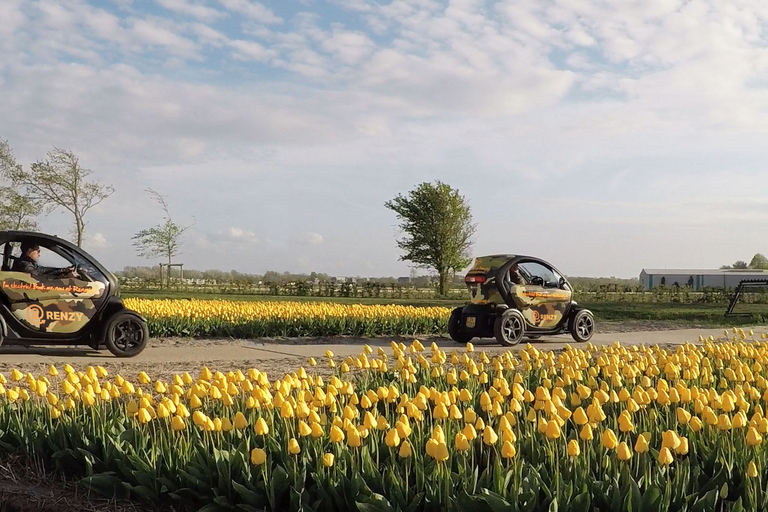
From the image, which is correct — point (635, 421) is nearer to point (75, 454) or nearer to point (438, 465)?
point (438, 465)

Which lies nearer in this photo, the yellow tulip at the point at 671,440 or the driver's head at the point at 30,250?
the yellow tulip at the point at 671,440

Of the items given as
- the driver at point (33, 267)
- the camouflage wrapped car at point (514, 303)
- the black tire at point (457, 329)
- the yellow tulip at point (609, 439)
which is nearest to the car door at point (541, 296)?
the camouflage wrapped car at point (514, 303)

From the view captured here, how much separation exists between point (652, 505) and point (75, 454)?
3023mm

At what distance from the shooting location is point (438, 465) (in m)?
3.24

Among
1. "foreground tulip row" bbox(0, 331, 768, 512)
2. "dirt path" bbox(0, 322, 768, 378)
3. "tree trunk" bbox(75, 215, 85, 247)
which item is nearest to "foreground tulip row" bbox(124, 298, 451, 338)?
"dirt path" bbox(0, 322, 768, 378)

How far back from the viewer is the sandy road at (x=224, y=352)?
8.78 m

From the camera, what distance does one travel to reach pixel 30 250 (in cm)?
948

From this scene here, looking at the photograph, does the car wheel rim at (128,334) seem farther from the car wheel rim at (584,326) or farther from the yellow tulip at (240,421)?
the car wheel rim at (584,326)

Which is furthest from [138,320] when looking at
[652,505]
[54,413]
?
[652,505]

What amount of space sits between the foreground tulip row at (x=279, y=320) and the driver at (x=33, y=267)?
3.27 meters

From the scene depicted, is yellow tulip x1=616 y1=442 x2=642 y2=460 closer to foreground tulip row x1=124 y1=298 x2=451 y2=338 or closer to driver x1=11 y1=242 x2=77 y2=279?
driver x1=11 y1=242 x2=77 y2=279

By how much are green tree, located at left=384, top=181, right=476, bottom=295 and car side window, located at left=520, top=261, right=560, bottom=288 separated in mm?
29344

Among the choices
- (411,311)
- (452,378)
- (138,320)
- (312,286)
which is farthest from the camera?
(312,286)

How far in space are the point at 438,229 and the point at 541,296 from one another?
3088 cm
